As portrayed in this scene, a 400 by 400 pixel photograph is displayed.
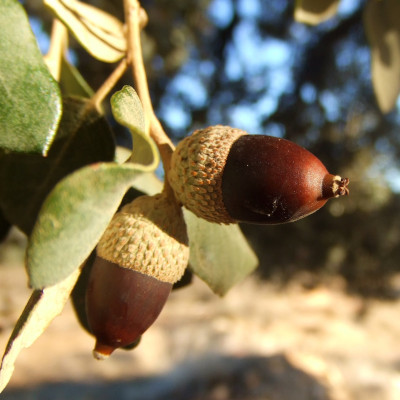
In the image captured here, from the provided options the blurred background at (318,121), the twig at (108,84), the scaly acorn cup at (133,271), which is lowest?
the blurred background at (318,121)

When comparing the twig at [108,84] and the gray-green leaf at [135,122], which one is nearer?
the gray-green leaf at [135,122]

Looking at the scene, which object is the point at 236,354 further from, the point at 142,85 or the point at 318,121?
the point at 142,85

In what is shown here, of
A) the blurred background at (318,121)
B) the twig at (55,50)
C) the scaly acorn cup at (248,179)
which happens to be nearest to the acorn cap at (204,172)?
the scaly acorn cup at (248,179)

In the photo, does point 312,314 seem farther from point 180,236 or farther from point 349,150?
point 180,236

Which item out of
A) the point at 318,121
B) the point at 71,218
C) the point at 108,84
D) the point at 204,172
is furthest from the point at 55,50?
the point at 318,121

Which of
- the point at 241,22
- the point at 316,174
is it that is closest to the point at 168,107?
the point at 241,22

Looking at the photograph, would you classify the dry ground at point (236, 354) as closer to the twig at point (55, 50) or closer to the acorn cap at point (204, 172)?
the twig at point (55, 50)

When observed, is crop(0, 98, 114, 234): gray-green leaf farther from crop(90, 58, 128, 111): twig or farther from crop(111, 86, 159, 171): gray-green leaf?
crop(111, 86, 159, 171): gray-green leaf

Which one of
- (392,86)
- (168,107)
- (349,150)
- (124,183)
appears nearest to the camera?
(124,183)
